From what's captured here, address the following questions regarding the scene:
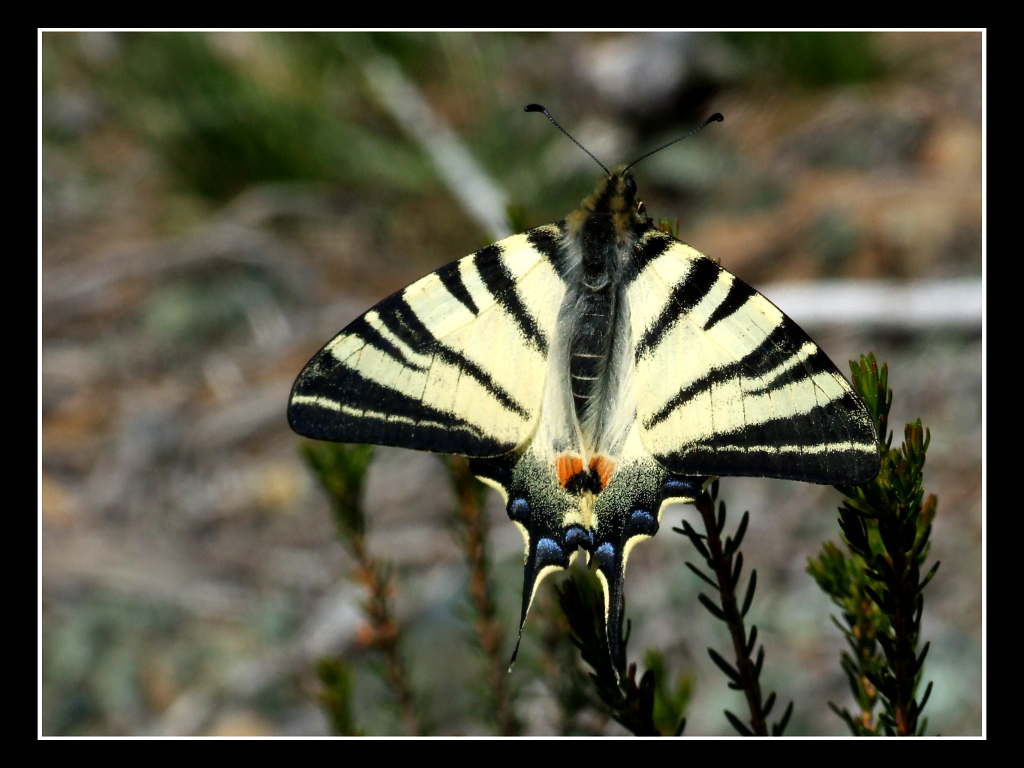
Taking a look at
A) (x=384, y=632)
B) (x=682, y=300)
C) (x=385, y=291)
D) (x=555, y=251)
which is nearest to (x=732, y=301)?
(x=682, y=300)

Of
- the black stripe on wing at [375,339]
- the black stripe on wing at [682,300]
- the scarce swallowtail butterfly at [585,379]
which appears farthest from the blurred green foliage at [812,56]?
the black stripe on wing at [375,339]

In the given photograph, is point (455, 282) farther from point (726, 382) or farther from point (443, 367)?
point (726, 382)

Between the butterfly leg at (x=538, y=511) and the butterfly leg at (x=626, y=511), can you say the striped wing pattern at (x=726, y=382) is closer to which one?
the butterfly leg at (x=626, y=511)

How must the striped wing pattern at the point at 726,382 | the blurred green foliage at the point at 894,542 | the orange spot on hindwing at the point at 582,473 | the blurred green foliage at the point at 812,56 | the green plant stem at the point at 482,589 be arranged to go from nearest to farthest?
the blurred green foliage at the point at 894,542
the striped wing pattern at the point at 726,382
the orange spot on hindwing at the point at 582,473
the green plant stem at the point at 482,589
the blurred green foliage at the point at 812,56

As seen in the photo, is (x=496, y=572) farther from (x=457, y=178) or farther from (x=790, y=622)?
(x=457, y=178)

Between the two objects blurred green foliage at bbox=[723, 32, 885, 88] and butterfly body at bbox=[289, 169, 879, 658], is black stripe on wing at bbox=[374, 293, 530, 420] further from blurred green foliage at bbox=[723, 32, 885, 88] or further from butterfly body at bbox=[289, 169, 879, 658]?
blurred green foliage at bbox=[723, 32, 885, 88]

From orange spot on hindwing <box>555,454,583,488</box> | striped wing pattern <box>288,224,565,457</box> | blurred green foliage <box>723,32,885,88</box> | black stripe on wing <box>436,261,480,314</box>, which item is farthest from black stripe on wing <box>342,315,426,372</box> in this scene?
blurred green foliage <box>723,32,885,88</box>

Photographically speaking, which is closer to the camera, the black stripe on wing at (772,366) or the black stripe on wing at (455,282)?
the black stripe on wing at (772,366)

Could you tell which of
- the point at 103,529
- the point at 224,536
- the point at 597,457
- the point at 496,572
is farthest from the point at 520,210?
the point at 103,529
